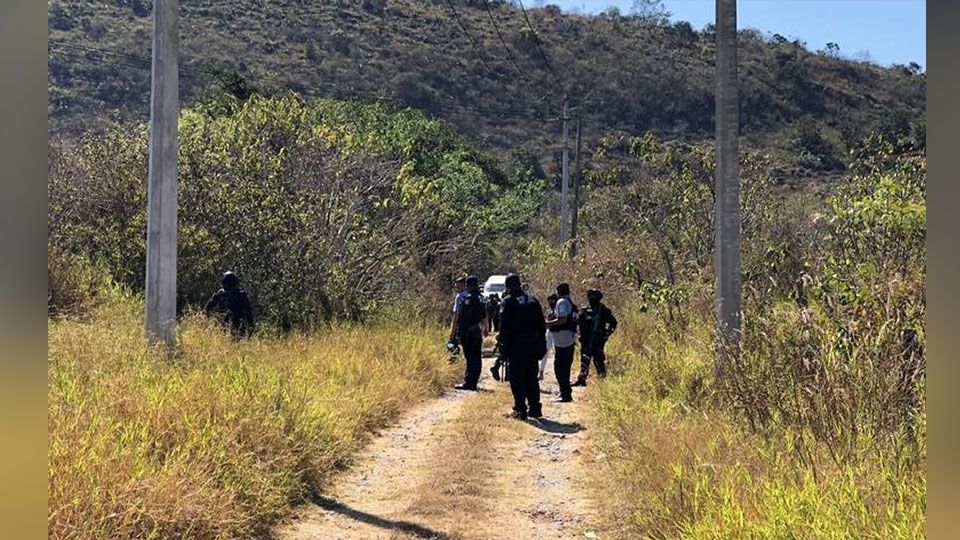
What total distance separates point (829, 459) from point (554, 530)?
2.07 metres

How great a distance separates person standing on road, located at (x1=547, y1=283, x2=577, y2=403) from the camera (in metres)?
11.6

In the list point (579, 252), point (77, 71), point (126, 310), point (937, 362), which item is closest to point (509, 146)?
point (77, 71)

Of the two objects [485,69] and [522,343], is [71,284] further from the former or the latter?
[485,69]

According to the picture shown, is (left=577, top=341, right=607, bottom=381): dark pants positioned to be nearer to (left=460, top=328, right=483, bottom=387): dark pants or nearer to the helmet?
(left=460, top=328, right=483, bottom=387): dark pants

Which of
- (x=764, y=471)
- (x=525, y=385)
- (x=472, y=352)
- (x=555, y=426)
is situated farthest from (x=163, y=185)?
(x=764, y=471)

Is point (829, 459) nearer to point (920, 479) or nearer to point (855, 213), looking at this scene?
point (920, 479)

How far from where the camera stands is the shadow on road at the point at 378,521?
593 cm

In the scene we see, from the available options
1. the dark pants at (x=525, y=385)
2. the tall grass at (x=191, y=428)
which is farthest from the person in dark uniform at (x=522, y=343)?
the tall grass at (x=191, y=428)

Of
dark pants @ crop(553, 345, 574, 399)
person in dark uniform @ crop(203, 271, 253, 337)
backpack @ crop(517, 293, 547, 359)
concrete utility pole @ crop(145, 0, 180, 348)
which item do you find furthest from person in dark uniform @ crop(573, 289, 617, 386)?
concrete utility pole @ crop(145, 0, 180, 348)

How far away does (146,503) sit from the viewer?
4789 millimetres

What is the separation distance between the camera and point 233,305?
470 inches

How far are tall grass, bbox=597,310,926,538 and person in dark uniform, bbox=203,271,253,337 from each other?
231 inches

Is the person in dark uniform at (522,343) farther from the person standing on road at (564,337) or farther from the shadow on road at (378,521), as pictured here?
the shadow on road at (378,521)

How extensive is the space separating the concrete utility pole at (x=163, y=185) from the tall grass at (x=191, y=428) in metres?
0.39
